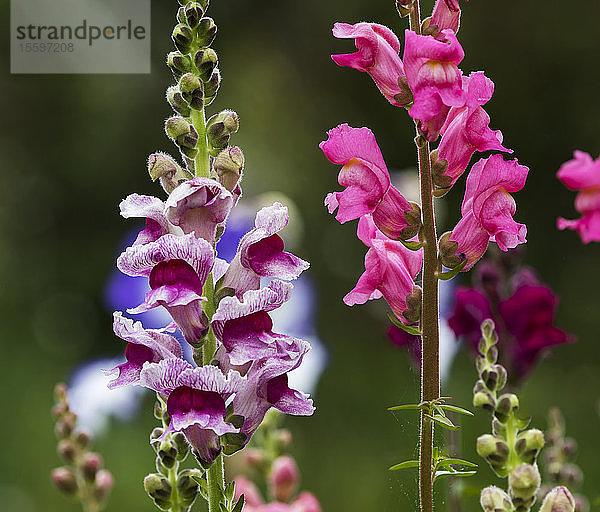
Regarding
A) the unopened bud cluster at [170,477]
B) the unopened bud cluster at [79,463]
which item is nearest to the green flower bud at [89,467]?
the unopened bud cluster at [79,463]

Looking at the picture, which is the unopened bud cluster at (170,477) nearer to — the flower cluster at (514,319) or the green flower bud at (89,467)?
the green flower bud at (89,467)

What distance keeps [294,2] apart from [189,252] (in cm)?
186

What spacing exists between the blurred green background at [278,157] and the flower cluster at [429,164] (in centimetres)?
119

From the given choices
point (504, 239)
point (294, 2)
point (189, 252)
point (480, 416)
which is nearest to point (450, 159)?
point (504, 239)

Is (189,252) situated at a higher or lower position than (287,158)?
lower

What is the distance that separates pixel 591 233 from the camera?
456 mm

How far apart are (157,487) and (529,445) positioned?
24cm

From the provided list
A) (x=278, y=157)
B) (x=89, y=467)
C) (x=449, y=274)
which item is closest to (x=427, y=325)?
(x=449, y=274)

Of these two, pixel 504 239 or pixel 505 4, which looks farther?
pixel 505 4

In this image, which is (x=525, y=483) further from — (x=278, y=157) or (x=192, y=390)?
(x=278, y=157)

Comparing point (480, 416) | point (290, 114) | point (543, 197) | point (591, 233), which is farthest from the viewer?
point (290, 114)

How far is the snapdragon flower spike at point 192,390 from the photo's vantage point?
53 cm

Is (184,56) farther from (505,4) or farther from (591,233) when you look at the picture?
(505,4)

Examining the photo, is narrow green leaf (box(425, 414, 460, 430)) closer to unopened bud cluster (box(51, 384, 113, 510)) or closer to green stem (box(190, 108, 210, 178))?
green stem (box(190, 108, 210, 178))
